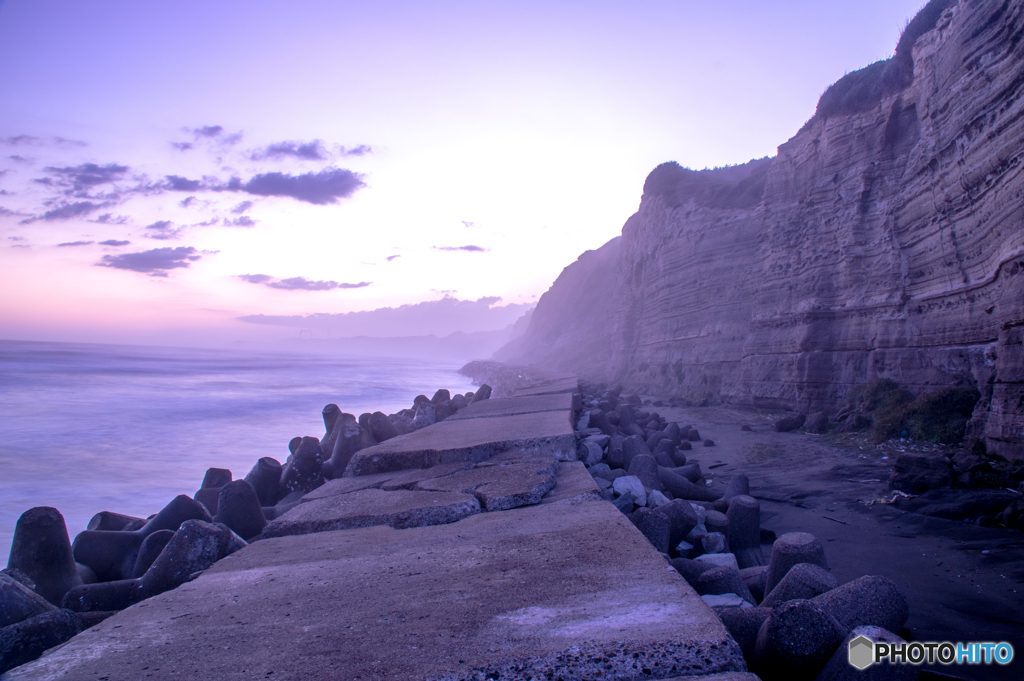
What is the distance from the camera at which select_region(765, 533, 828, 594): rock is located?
8.01 feet

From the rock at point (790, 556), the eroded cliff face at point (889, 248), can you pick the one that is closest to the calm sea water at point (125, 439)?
the rock at point (790, 556)

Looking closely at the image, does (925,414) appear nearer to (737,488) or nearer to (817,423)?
(817,423)

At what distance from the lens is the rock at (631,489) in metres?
3.48

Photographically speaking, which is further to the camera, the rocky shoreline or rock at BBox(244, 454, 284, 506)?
rock at BBox(244, 454, 284, 506)

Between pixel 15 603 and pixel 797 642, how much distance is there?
3144mm

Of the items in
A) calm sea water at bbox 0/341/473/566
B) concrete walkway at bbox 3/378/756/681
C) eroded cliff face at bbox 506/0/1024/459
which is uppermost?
eroded cliff face at bbox 506/0/1024/459

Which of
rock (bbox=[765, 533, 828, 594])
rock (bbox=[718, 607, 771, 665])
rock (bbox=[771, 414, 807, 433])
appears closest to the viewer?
rock (bbox=[718, 607, 771, 665])

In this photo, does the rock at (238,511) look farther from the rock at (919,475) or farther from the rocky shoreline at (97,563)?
the rock at (919,475)

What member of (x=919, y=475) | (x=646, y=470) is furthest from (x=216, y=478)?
(x=919, y=475)

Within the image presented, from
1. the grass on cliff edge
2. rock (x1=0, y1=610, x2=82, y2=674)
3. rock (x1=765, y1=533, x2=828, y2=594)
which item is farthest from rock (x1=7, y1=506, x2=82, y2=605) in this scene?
the grass on cliff edge

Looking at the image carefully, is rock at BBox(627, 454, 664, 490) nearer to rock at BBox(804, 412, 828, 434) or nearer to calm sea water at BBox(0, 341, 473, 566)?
rock at BBox(804, 412, 828, 434)

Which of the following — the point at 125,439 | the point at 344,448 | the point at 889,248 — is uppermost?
the point at 889,248

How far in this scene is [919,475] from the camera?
14.9ft

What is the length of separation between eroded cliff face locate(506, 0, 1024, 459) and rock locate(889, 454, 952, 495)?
99 cm
